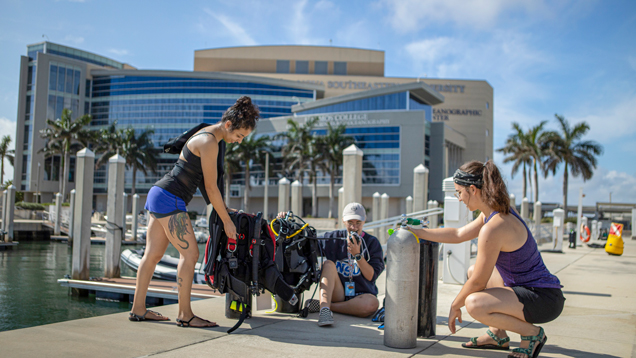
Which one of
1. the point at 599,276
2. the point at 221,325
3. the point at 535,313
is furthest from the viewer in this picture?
the point at 599,276

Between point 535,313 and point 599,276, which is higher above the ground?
point 535,313

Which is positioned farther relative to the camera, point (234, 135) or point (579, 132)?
point (579, 132)

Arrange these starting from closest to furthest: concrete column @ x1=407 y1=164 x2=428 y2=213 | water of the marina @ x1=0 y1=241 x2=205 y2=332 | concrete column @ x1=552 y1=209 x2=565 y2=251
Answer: water of the marina @ x1=0 y1=241 x2=205 y2=332, concrete column @ x1=407 y1=164 x2=428 y2=213, concrete column @ x1=552 y1=209 x2=565 y2=251

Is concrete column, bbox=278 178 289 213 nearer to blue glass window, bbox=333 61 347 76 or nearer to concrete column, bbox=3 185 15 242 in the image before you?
concrete column, bbox=3 185 15 242

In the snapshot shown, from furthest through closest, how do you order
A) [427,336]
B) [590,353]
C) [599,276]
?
[599,276], [427,336], [590,353]

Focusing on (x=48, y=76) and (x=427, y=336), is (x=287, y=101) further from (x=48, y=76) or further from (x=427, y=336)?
(x=427, y=336)

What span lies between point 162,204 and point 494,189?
2.43m

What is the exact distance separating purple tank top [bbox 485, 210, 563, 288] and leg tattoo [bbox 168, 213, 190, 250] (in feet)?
7.35

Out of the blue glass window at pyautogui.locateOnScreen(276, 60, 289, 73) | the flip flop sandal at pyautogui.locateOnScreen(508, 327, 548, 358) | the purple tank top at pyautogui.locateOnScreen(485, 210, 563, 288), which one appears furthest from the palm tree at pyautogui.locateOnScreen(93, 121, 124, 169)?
the flip flop sandal at pyautogui.locateOnScreen(508, 327, 548, 358)

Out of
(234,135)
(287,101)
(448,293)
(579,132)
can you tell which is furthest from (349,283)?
(287,101)

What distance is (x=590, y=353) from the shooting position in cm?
319

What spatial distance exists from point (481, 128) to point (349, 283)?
75.4 metres

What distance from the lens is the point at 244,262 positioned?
3600 millimetres

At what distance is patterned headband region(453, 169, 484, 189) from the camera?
9.78 feet
